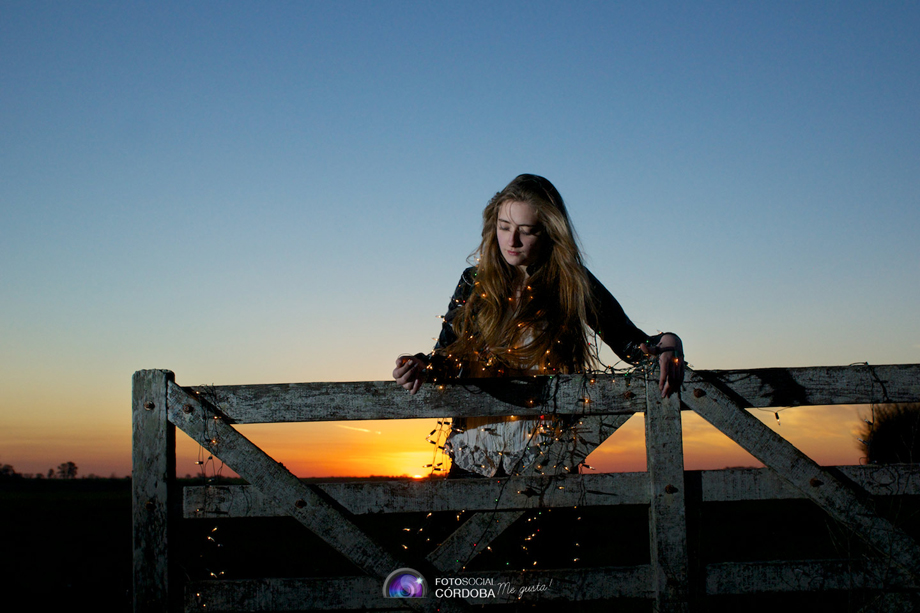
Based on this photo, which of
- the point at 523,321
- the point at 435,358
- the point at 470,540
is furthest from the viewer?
the point at 523,321

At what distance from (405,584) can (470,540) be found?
0.37 m

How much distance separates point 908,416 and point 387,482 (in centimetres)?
1112

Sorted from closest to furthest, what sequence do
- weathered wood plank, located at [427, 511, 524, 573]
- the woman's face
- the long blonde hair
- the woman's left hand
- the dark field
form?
the woman's left hand, weathered wood plank, located at [427, 511, 524, 573], the dark field, the long blonde hair, the woman's face

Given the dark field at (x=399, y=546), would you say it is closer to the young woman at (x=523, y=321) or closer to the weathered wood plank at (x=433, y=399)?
the young woman at (x=523, y=321)

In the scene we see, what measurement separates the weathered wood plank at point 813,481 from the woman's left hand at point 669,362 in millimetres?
114

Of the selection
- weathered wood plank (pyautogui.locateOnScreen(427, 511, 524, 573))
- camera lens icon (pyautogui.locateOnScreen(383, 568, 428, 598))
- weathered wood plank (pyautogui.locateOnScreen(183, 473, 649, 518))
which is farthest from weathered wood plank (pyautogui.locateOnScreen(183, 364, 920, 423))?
camera lens icon (pyautogui.locateOnScreen(383, 568, 428, 598))

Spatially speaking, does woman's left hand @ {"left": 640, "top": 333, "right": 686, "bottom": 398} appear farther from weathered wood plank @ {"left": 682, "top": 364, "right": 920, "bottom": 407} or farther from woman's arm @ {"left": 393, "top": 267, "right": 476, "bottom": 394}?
woman's arm @ {"left": 393, "top": 267, "right": 476, "bottom": 394}

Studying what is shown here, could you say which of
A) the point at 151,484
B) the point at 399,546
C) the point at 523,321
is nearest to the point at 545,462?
the point at 523,321

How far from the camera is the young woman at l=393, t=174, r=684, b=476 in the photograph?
3.17 m

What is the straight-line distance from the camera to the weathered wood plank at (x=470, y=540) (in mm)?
3005

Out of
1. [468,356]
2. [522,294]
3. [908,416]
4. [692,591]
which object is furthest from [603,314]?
[908,416]

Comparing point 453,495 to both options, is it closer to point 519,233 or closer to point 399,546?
point 519,233

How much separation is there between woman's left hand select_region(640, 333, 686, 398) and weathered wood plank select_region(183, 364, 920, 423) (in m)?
0.09

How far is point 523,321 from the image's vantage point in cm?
333
